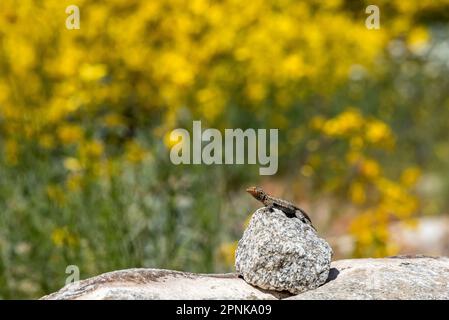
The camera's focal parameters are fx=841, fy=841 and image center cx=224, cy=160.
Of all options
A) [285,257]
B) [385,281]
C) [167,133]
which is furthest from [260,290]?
[167,133]

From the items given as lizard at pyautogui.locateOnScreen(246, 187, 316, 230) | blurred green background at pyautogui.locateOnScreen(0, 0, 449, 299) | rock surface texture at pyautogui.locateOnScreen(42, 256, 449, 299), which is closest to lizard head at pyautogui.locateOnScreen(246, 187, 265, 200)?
lizard at pyautogui.locateOnScreen(246, 187, 316, 230)

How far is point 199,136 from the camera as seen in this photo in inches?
191

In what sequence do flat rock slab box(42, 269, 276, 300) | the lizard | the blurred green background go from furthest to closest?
1. the blurred green background
2. the lizard
3. flat rock slab box(42, 269, 276, 300)

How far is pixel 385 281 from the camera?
2.56 metres

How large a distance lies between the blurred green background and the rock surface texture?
138 cm

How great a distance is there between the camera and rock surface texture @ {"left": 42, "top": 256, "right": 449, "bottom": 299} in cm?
245

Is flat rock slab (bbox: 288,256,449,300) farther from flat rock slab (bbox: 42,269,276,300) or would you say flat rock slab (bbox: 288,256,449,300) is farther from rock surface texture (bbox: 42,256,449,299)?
flat rock slab (bbox: 42,269,276,300)

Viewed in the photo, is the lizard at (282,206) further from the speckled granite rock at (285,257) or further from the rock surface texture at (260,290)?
the rock surface texture at (260,290)

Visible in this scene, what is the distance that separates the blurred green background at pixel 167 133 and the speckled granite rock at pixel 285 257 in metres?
1.49

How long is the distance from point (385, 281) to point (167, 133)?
102 inches

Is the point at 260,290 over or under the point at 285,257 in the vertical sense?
under

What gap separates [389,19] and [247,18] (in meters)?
2.73

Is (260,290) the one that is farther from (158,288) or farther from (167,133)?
(167,133)

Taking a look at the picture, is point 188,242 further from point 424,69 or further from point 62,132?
point 424,69
